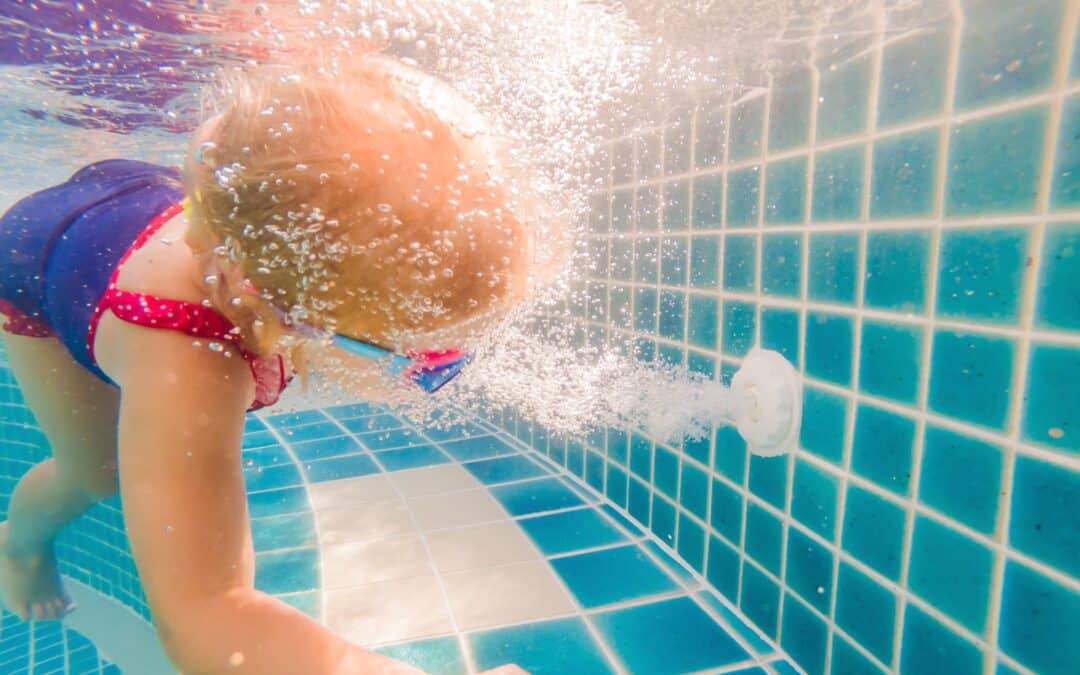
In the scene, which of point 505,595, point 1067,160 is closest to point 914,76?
point 1067,160

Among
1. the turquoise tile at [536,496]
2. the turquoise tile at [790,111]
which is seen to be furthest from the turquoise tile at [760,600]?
the turquoise tile at [790,111]

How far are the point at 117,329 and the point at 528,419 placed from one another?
1700 mm

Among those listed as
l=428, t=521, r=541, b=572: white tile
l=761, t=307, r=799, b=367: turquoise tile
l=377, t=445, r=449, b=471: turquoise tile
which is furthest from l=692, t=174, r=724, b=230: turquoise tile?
l=377, t=445, r=449, b=471: turquoise tile

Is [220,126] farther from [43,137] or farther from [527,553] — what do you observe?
[43,137]

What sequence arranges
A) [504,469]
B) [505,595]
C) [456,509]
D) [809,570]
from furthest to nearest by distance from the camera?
1. [504,469]
2. [456,509]
3. [505,595]
4. [809,570]

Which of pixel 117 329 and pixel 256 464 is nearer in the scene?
pixel 117 329

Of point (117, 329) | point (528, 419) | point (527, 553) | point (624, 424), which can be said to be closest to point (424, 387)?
point (117, 329)

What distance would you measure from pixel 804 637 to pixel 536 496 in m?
1.03

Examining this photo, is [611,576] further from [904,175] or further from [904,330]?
[904,175]

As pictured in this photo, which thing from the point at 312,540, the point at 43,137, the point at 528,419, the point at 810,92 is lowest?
the point at 312,540

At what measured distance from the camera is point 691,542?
5.02ft

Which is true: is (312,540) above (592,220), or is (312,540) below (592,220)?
below

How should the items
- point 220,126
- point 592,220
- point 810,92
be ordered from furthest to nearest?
point 592,220, point 810,92, point 220,126

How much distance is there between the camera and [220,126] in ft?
2.98
